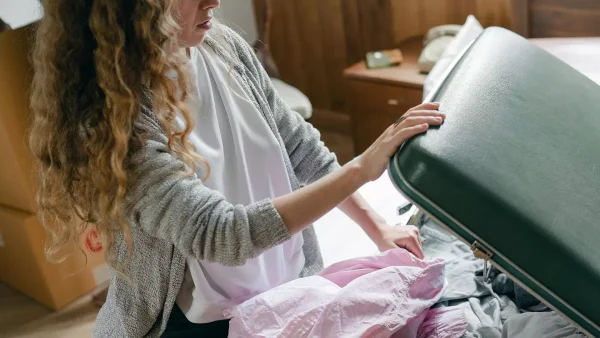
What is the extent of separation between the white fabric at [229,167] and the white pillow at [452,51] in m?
0.85

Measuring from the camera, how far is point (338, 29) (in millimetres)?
3111

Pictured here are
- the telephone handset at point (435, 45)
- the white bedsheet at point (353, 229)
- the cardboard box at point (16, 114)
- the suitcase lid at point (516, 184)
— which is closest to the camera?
the suitcase lid at point (516, 184)

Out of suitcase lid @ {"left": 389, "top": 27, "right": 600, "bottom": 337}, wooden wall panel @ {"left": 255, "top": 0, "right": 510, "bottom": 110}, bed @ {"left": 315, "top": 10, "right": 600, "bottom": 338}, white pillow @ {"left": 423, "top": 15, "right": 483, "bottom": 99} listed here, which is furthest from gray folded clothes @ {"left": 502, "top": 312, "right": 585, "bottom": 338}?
wooden wall panel @ {"left": 255, "top": 0, "right": 510, "bottom": 110}

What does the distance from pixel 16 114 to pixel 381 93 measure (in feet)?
3.89

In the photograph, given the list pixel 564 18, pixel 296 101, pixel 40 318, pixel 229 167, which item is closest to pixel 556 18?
pixel 564 18

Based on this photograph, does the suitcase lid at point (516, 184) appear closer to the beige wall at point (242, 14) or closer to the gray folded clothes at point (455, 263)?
the gray folded clothes at point (455, 263)

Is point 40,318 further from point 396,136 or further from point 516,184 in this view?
point 516,184

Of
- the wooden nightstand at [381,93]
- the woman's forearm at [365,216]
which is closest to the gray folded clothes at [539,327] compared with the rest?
the woman's forearm at [365,216]

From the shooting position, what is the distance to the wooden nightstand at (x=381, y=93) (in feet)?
7.83

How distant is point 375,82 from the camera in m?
2.48

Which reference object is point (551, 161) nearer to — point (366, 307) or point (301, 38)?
point (366, 307)

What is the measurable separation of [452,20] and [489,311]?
5.58 feet

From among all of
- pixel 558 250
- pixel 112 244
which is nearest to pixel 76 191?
pixel 112 244

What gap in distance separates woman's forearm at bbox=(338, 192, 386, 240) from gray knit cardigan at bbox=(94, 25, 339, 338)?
9cm
